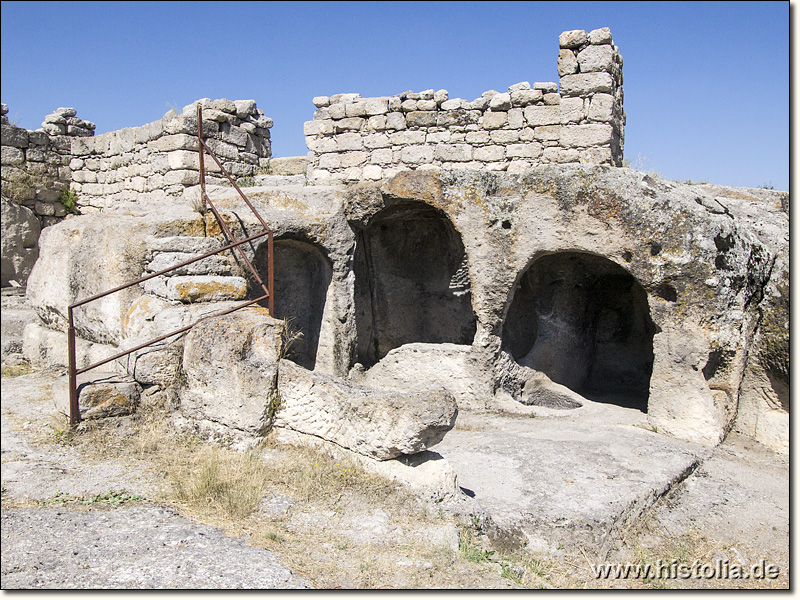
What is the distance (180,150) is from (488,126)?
4207 mm

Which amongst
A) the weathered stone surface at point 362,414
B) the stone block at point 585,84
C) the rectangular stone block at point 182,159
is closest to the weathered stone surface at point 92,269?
the rectangular stone block at point 182,159

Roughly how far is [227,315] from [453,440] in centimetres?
260

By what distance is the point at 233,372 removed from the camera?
5434mm

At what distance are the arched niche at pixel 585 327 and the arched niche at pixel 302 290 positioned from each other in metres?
2.56

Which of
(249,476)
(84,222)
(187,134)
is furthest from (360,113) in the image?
(249,476)

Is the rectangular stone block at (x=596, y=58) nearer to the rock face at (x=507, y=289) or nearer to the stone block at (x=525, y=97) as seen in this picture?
the stone block at (x=525, y=97)

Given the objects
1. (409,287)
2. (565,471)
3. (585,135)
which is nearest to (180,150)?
(409,287)

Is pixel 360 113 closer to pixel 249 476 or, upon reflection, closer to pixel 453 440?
pixel 453 440

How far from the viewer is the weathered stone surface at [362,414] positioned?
4.88 metres

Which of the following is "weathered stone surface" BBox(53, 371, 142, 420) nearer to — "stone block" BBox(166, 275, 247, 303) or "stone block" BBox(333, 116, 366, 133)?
"stone block" BBox(166, 275, 247, 303)

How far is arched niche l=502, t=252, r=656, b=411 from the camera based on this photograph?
9742mm

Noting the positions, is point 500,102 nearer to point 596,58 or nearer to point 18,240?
point 596,58

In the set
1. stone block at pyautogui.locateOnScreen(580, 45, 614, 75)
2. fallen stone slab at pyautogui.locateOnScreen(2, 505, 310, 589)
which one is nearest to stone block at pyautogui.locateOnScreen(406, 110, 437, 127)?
stone block at pyautogui.locateOnScreen(580, 45, 614, 75)

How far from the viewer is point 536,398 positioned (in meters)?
9.35
